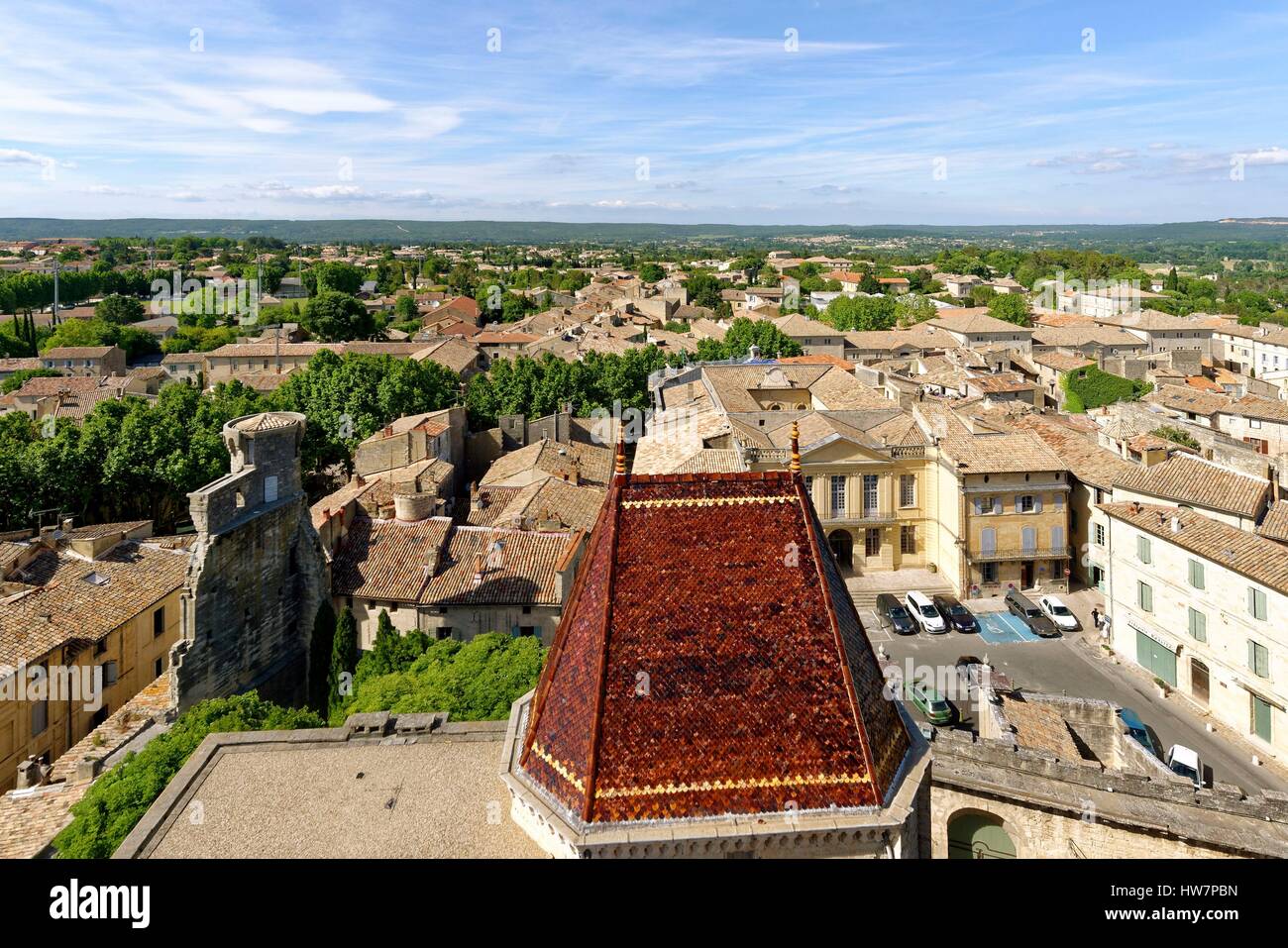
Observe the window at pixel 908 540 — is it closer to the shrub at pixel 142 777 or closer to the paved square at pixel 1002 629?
the paved square at pixel 1002 629

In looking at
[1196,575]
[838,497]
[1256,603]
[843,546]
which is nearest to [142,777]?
[1256,603]

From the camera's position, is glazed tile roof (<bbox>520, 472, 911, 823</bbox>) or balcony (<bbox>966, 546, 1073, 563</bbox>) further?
balcony (<bbox>966, 546, 1073, 563</bbox>)

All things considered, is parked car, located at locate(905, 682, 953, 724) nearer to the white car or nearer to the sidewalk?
the sidewalk

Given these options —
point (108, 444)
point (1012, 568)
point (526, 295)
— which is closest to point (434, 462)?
point (108, 444)

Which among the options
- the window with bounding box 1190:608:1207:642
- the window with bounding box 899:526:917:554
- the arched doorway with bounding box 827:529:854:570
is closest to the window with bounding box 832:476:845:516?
the arched doorway with bounding box 827:529:854:570

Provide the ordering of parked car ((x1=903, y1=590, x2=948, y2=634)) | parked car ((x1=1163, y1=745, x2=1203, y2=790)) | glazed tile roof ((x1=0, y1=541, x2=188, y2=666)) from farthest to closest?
parked car ((x1=903, y1=590, x2=948, y2=634)) < glazed tile roof ((x1=0, y1=541, x2=188, y2=666)) < parked car ((x1=1163, y1=745, x2=1203, y2=790))
